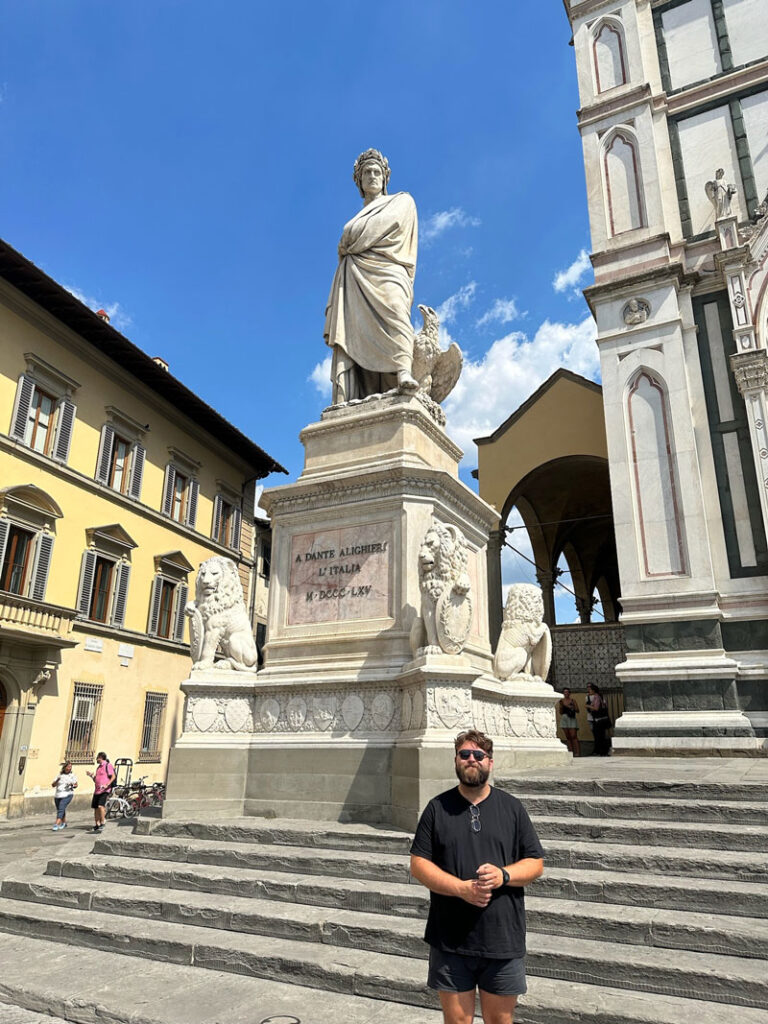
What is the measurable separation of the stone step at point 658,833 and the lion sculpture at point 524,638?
7.95ft

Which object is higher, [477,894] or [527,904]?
[477,894]

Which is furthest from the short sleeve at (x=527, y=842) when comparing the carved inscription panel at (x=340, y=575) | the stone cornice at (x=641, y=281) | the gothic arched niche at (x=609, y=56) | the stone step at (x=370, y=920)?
the gothic arched niche at (x=609, y=56)

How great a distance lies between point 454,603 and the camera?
5.95m

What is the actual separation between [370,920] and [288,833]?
5.00 feet

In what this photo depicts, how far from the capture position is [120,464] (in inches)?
867

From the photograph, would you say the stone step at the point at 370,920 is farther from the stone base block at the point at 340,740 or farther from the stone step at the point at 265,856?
the stone base block at the point at 340,740

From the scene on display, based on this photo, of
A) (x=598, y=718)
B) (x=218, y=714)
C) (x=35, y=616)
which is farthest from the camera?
(x=35, y=616)

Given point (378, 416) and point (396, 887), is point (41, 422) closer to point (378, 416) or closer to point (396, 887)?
point (378, 416)

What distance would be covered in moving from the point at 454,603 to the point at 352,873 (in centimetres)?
218

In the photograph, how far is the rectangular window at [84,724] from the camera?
18.4 meters

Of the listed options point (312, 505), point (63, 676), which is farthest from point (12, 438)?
point (312, 505)

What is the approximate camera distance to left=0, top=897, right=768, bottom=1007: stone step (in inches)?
122

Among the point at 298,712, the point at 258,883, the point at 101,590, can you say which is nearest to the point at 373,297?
the point at 298,712

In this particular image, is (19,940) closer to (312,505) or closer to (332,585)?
(332,585)
